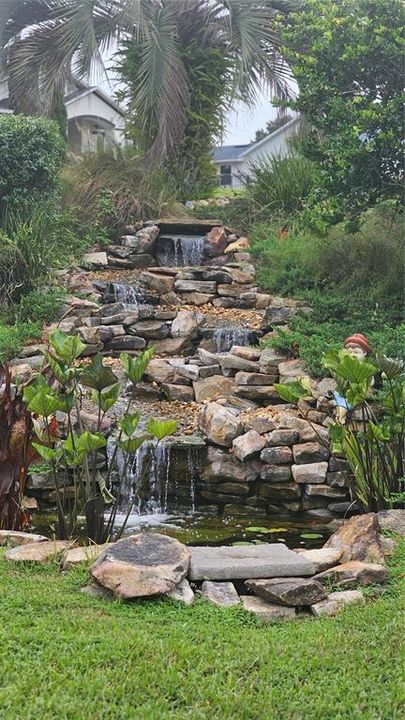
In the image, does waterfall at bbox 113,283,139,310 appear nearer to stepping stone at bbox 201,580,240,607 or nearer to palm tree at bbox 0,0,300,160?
palm tree at bbox 0,0,300,160

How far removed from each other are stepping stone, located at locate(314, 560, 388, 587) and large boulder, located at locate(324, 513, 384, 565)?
0.50ft

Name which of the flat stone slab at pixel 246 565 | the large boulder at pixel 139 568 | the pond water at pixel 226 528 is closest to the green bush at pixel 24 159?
the pond water at pixel 226 528

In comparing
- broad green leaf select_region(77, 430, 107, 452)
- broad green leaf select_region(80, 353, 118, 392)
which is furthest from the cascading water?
broad green leaf select_region(77, 430, 107, 452)

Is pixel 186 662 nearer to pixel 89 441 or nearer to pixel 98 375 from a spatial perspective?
pixel 89 441

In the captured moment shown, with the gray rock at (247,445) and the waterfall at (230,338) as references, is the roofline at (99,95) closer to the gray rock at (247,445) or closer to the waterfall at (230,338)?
the waterfall at (230,338)

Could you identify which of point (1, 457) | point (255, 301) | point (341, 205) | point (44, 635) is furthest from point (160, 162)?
point (44, 635)

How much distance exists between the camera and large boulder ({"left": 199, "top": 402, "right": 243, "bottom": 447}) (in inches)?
275

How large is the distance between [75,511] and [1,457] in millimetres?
603

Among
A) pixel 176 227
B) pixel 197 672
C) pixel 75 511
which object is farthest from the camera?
pixel 176 227

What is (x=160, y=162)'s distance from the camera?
13.5 metres

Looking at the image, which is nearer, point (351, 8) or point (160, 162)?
point (351, 8)

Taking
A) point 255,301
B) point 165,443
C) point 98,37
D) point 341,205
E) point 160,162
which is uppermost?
point 98,37

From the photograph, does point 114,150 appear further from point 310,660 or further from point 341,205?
point 310,660

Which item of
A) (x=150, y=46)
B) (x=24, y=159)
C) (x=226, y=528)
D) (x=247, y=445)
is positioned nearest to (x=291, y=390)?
(x=226, y=528)
